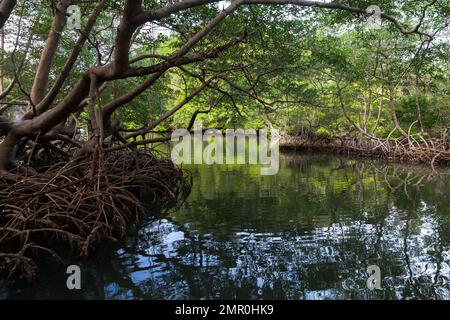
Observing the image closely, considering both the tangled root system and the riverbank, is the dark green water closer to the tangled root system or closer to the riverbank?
the tangled root system

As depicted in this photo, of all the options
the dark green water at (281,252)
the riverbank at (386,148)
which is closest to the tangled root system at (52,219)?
the dark green water at (281,252)

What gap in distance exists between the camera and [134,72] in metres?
5.04

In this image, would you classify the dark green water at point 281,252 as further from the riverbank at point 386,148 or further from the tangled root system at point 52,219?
the riverbank at point 386,148

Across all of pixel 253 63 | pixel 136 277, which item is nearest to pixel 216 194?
pixel 253 63

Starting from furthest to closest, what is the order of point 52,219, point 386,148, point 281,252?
1. point 386,148
2. point 52,219
3. point 281,252

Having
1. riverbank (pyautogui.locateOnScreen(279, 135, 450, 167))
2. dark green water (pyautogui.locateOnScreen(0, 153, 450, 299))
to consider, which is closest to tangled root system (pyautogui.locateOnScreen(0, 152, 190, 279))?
dark green water (pyautogui.locateOnScreen(0, 153, 450, 299))

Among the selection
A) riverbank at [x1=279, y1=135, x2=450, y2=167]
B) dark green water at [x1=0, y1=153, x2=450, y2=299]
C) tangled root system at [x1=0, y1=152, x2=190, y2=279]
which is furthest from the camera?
riverbank at [x1=279, y1=135, x2=450, y2=167]

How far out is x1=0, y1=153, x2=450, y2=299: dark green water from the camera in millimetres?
3705

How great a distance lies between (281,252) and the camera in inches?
186

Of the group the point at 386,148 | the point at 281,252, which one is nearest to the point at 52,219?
the point at 281,252

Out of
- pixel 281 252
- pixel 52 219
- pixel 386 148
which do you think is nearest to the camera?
pixel 281 252

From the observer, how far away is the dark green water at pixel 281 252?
371cm

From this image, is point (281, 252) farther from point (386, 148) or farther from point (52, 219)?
point (386, 148)
